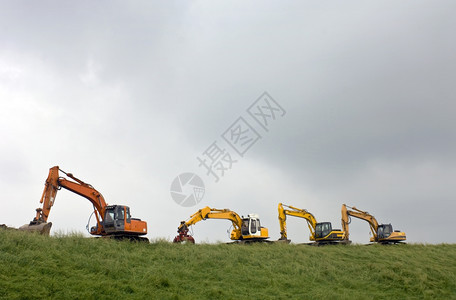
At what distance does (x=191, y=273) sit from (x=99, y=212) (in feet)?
34.8

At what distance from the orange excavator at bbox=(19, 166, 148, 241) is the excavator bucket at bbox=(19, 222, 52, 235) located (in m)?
0.45

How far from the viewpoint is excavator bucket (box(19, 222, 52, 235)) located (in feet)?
72.8

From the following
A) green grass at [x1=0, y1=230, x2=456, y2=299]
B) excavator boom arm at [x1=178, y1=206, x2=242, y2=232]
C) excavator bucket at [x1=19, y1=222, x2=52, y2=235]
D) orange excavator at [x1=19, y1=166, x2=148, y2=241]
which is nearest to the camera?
green grass at [x1=0, y1=230, x2=456, y2=299]

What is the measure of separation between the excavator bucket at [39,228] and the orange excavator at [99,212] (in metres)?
0.45

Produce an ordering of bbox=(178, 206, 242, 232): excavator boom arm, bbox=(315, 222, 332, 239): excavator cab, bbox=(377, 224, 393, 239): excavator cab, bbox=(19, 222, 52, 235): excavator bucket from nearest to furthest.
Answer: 1. bbox=(19, 222, 52, 235): excavator bucket
2. bbox=(178, 206, 242, 232): excavator boom arm
3. bbox=(315, 222, 332, 239): excavator cab
4. bbox=(377, 224, 393, 239): excavator cab

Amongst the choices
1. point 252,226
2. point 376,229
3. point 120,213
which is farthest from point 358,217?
point 120,213

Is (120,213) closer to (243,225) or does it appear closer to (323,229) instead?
(243,225)

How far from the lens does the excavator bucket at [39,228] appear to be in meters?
22.2

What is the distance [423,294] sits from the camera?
20.0 meters

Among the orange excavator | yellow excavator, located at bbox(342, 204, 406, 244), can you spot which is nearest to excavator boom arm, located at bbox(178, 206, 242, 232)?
the orange excavator

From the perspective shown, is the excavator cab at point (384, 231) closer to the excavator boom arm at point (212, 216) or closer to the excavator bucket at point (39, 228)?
A: the excavator boom arm at point (212, 216)

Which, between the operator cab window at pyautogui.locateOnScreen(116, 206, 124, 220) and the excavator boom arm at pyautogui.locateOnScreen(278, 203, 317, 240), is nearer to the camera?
the operator cab window at pyautogui.locateOnScreen(116, 206, 124, 220)

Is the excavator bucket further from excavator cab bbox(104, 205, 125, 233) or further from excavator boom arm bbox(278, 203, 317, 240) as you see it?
excavator boom arm bbox(278, 203, 317, 240)

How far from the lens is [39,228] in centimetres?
2230
